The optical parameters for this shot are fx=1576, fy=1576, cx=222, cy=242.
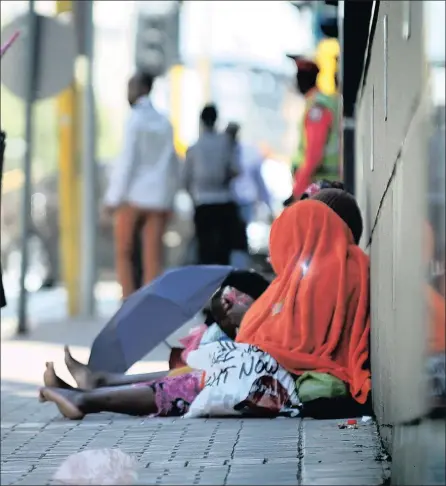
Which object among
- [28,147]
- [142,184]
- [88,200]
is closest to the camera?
[28,147]

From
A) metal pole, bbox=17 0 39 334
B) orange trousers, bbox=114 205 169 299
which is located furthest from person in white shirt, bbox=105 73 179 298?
metal pole, bbox=17 0 39 334

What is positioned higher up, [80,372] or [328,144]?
[328,144]

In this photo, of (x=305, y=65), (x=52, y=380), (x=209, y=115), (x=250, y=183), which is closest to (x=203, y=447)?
(x=52, y=380)

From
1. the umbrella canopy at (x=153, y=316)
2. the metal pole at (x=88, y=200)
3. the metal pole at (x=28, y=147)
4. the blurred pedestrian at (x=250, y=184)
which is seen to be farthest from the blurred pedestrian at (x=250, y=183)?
the umbrella canopy at (x=153, y=316)

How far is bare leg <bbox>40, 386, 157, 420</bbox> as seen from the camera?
6.71m

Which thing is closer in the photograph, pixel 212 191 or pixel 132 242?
pixel 132 242

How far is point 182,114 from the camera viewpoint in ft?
103

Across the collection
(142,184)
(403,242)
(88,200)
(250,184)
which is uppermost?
(403,242)

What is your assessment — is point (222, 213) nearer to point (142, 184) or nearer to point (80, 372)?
point (142, 184)

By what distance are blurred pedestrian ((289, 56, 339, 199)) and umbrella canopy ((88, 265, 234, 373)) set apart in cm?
361

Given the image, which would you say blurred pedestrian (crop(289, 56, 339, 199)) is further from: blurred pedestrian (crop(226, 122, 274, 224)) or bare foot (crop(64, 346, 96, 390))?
blurred pedestrian (crop(226, 122, 274, 224))

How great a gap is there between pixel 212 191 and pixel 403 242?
10295mm

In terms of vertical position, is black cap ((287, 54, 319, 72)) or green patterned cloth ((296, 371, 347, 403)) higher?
black cap ((287, 54, 319, 72))

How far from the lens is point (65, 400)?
6.80 metres
